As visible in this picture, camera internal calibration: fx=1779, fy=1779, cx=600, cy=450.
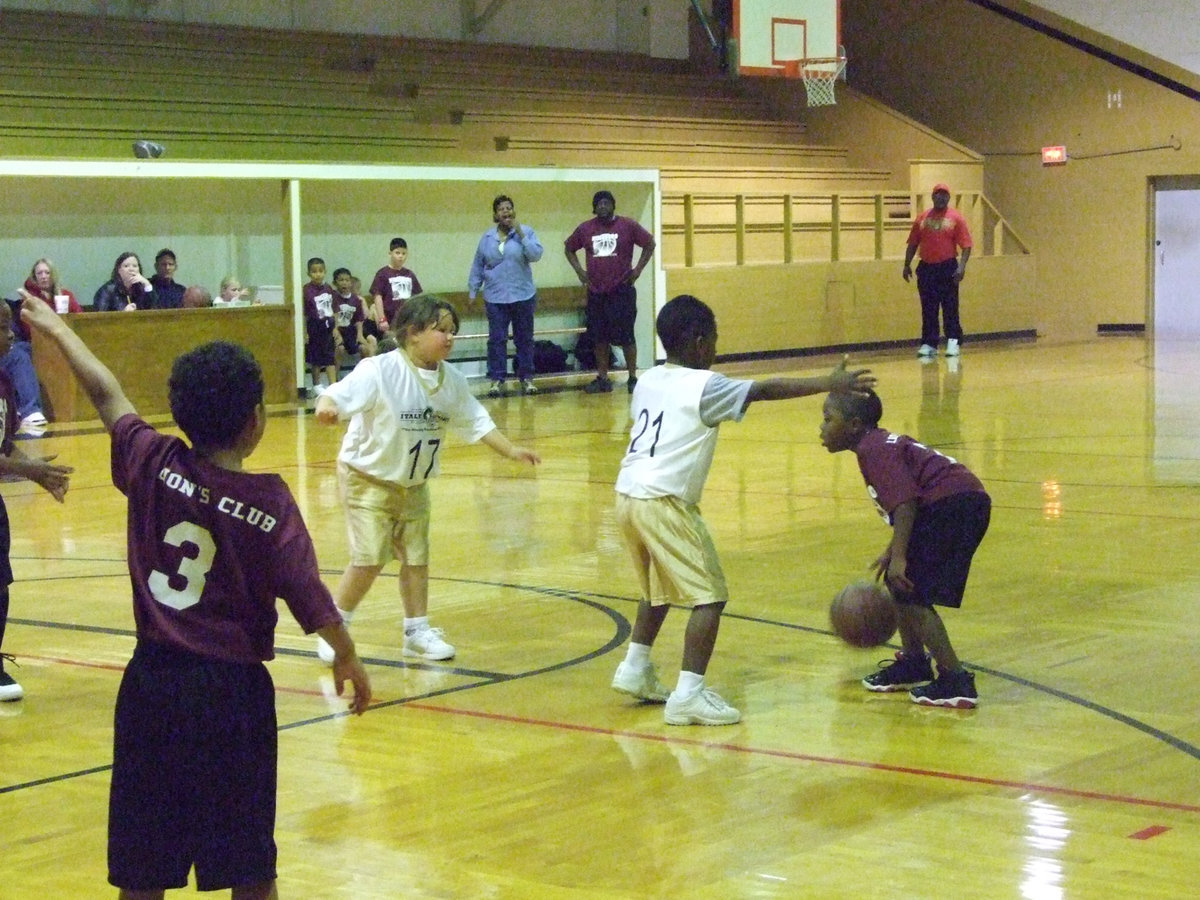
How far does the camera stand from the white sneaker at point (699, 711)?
599 cm

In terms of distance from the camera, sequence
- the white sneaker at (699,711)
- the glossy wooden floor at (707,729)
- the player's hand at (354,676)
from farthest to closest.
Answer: the white sneaker at (699,711) → the glossy wooden floor at (707,729) → the player's hand at (354,676)

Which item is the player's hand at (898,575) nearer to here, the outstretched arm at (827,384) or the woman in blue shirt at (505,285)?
the outstretched arm at (827,384)

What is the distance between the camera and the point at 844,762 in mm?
5488

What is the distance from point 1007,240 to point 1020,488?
17838 mm

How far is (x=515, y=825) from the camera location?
4.92 metres

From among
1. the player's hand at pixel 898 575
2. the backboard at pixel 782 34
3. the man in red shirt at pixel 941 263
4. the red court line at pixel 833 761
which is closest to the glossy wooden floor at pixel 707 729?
the red court line at pixel 833 761

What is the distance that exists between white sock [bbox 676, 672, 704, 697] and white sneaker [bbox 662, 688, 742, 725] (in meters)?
0.01

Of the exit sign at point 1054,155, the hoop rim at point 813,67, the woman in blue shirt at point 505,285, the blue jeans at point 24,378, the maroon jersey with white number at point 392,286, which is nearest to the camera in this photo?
the blue jeans at point 24,378

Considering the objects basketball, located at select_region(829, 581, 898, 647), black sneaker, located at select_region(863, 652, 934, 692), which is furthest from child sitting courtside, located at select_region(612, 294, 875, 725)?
black sneaker, located at select_region(863, 652, 934, 692)

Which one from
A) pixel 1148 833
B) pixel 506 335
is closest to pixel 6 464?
pixel 1148 833

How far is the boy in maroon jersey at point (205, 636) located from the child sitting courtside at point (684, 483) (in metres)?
2.59

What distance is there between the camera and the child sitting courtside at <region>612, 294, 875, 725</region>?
605 centimetres

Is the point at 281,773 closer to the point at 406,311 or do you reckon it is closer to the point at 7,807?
the point at 7,807

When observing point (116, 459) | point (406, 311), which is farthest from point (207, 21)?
point (116, 459)
